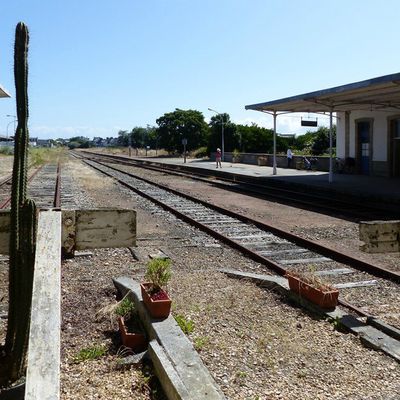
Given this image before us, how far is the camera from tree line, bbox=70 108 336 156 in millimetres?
52338

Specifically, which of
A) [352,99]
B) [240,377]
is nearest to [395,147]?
[352,99]

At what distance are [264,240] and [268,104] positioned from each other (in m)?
17.6

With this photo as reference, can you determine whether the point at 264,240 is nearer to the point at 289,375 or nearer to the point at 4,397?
the point at 289,375

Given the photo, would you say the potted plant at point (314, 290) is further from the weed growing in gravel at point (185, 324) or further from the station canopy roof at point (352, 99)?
the station canopy roof at point (352, 99)

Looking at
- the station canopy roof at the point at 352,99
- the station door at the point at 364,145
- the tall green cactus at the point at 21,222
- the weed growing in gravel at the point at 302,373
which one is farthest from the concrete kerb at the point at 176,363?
the station door at the point at 364,145

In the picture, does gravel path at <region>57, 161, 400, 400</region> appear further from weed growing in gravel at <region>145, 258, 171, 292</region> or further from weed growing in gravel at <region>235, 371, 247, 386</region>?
weed growing in gravel at <region>145, 258, 171, 292</region>

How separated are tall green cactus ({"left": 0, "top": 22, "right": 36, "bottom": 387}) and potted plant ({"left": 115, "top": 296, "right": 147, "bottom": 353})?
1074mm

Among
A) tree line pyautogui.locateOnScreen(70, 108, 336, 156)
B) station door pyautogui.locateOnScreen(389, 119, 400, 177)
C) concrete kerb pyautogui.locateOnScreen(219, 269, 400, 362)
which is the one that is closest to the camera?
concrete kerb pyautogui.locateOnScreen(219, 269, 400, 362)

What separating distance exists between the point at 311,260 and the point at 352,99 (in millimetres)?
16617

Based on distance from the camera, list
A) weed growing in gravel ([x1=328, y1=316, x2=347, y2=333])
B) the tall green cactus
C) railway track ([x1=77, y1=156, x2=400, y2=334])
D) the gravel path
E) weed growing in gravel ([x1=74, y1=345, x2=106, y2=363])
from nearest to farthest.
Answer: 1. the tall green cactus
2. the gravel path
3. weed growing in gravel ([x1=74, y1=345, x2=106, y2=363])
4. weed growing in gravel ([x1=328, y1=316, x2=347, y2=333])
5. railway track ([x1=77, y1=156, x2=400, y2=334])

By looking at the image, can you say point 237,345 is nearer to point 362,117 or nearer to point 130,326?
point 130,326

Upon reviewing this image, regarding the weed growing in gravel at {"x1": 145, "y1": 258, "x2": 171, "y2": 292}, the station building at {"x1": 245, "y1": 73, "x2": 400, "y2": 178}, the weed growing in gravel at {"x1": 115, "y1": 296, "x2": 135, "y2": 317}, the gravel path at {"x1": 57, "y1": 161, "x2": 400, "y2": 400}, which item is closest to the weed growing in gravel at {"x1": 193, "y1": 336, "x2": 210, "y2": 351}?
the gravel path at {"x1": 57, "y1": 161, "x2": 400, "y2": 400}

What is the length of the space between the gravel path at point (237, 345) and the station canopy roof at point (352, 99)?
12.5 metres

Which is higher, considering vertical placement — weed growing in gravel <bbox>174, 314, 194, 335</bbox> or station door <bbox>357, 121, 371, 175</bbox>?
station door <bbox>357, 121, 371, 175</bbox>
